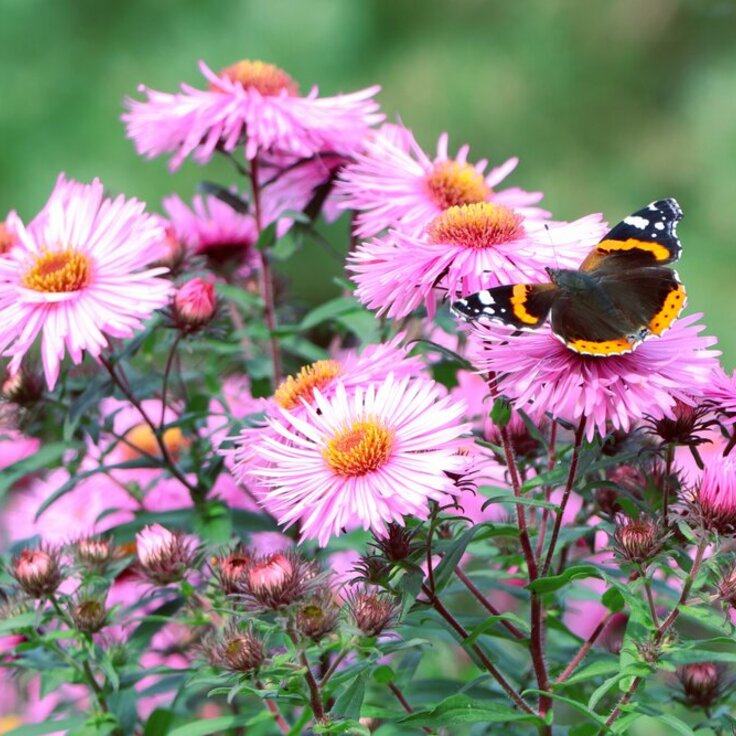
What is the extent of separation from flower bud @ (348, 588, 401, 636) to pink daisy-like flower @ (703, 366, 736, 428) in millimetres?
328

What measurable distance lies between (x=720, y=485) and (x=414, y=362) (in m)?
0.31

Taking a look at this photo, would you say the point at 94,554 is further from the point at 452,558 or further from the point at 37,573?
the point at 452,558

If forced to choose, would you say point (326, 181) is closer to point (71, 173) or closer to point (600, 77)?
point (71, 173)

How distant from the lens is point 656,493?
1.23m

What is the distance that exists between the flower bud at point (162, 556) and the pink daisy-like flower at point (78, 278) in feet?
0.62

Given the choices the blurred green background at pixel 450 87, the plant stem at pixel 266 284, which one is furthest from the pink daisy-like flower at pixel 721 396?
the blurred green background at pixel 450 87

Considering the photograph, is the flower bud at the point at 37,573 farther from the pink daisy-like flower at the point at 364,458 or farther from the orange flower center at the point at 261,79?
the orange flower center at the point at 261,79

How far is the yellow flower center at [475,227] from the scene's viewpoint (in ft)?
4.03

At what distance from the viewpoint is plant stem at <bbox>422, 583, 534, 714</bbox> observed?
1.11m

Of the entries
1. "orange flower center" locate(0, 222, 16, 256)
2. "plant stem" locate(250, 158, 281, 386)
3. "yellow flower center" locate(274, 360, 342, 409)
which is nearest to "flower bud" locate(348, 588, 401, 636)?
"yellow flower center" locate(274, 360, 342, 409)

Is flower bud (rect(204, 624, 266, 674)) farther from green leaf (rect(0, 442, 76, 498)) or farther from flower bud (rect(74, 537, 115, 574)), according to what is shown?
green leaf (rect(0, 442, 76, 498))

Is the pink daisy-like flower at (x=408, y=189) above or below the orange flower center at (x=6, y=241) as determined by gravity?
above

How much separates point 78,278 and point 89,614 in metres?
0.35

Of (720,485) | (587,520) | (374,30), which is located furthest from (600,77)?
(720,485)
